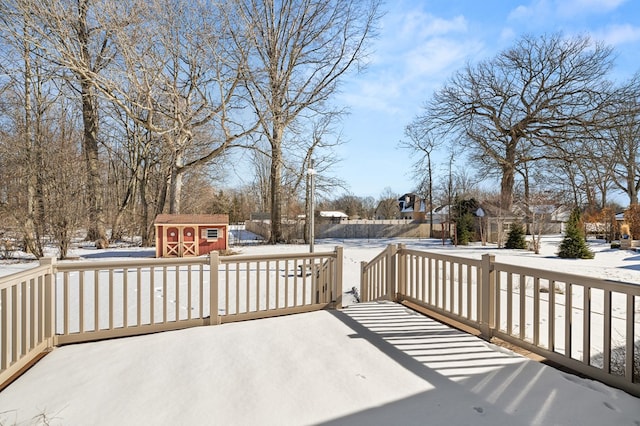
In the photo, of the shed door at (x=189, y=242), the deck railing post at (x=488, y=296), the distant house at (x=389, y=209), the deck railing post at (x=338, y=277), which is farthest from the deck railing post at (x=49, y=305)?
the distant house at (x=389, y=209)

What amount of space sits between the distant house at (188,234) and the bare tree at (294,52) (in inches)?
171

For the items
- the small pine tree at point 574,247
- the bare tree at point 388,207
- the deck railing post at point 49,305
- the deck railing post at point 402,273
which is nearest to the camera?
the deck railing post at point 49,305

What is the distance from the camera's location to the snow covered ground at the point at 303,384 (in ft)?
6.36

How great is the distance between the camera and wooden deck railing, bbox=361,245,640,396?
2.17 metres

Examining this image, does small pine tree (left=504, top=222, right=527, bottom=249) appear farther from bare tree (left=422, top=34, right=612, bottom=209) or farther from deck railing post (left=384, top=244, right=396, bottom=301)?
deck railing post (left=384, top=244, right=396, bottom=301)

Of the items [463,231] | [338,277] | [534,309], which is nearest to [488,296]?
[534,309]

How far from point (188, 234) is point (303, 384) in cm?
1092

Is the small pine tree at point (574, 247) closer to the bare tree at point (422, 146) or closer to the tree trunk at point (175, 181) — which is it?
the bare tree at point (422, 146)

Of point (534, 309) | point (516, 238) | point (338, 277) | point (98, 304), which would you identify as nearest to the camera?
point (534, 309)

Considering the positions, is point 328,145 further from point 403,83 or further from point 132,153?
point 132,153

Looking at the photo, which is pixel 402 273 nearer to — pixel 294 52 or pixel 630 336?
pixel 630 336

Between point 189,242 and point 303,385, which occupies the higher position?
point 189,242

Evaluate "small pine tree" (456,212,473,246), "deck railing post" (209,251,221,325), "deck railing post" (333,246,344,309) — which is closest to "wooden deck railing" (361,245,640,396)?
"deck railing post" (333,246,344,309)

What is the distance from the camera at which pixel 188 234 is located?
1216cm
